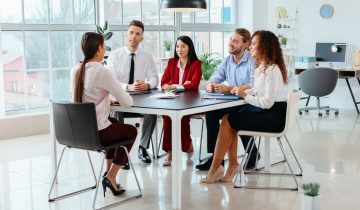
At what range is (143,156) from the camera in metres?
4.61

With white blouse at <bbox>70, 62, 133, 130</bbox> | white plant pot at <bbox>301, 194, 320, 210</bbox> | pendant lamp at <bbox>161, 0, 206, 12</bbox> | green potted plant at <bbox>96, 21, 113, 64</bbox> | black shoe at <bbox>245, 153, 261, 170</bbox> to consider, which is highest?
pendant lamp at <bbox>161, 0, 206, 12</bbox>

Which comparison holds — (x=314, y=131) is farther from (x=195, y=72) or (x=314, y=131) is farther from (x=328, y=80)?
(x=195, y=72)

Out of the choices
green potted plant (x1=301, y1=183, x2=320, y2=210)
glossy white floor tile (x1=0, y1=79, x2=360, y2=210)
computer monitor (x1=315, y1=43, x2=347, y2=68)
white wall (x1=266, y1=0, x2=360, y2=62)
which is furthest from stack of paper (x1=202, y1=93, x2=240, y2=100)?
white wall (x1=266, y1=0, x2=360, y2=62)

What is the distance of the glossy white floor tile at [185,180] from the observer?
3385 mm

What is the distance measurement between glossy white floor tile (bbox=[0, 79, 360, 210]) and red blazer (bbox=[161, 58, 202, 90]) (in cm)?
76

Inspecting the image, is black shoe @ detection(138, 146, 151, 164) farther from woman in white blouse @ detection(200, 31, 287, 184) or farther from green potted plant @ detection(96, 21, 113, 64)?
green potted plant @ detection(96, 21, 113, 64)

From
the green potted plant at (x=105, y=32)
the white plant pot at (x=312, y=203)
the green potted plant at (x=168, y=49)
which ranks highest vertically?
the green potted plant at (x=105, y=32)

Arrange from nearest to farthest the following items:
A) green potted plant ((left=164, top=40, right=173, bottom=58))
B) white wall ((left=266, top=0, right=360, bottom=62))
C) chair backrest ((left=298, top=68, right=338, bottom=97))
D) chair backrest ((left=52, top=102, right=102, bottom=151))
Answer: chair backrest ((left=52, top=102, right=102, bottom=151)), chair backrest ((left=298, top=68, right=338, bottom=97)), green potted plant ((left=164, top=40, right=173, bottom=58)), white wall ((left=266, top=0, right=360, bottom=62))

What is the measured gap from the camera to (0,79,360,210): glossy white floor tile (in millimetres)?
3385

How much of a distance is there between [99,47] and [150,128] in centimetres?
144

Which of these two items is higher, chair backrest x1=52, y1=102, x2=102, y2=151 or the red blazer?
the red blazer

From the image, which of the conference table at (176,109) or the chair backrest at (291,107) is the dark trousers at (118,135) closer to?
the conference table at (176,109)

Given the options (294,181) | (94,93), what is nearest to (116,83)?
(94,93)

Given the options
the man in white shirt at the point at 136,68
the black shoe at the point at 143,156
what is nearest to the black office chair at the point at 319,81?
the man in white shirt at the point at 136,68
